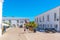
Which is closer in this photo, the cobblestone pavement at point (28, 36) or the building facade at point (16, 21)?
the cobblestone pavement at point (28, 36)

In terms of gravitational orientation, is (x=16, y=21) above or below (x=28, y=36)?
above

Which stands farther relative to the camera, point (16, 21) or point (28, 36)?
point (16, 21)

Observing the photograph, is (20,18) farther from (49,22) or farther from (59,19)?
(59,19)

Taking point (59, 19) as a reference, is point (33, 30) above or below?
below

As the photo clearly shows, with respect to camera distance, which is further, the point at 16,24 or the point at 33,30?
the point at 16,24

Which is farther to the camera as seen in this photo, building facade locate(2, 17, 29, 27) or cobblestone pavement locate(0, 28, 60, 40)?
building facade locate(2, 17, 29, 27)

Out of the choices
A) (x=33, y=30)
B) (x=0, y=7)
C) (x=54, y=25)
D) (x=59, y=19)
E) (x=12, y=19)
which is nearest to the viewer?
(x=0, y=7)

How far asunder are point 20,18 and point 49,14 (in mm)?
40381

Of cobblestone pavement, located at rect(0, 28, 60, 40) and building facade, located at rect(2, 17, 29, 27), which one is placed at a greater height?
building facade, located at rect(2, 17, 29, 27)

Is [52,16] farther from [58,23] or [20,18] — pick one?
[20,18]

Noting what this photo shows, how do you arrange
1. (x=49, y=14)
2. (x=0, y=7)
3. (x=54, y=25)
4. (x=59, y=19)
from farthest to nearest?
(x=49, y=14) < (x=54, y=25) < (x=59, y=19) < (x=0, y=7)

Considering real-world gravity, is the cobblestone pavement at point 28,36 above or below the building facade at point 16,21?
below

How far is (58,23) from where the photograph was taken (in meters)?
42.5

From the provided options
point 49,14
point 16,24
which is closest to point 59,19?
point 49,14
